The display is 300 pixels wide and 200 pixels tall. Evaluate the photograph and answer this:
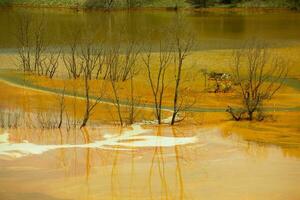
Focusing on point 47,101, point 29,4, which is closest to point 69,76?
point 47,101

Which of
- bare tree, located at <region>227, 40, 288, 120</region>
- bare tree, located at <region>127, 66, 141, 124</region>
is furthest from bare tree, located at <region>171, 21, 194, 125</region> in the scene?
bare tree, located at <region>227, 40, 288, 120</region>

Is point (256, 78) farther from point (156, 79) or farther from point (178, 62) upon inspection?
point (178, 62)

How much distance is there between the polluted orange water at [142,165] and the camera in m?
12.3

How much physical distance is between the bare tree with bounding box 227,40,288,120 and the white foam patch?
335 centimetres

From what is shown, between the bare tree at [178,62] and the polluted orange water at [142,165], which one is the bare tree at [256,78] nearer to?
the bare tree at [178,62]

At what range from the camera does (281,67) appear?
2811cm

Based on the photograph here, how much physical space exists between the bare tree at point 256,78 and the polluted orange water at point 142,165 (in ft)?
8.44

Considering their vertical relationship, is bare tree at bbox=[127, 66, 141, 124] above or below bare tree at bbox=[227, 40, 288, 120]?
below

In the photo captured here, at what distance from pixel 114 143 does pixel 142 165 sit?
196 cm

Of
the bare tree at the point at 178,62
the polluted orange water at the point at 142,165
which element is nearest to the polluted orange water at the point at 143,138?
the polluted orange water at the point at 142,165

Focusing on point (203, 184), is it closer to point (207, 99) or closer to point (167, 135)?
point (167, 135)

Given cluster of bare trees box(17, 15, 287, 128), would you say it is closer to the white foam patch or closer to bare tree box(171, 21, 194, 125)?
bare tree box(171, 21, 194, 125)

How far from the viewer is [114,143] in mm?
15641

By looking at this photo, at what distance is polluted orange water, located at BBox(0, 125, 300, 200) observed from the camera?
12266 mm
